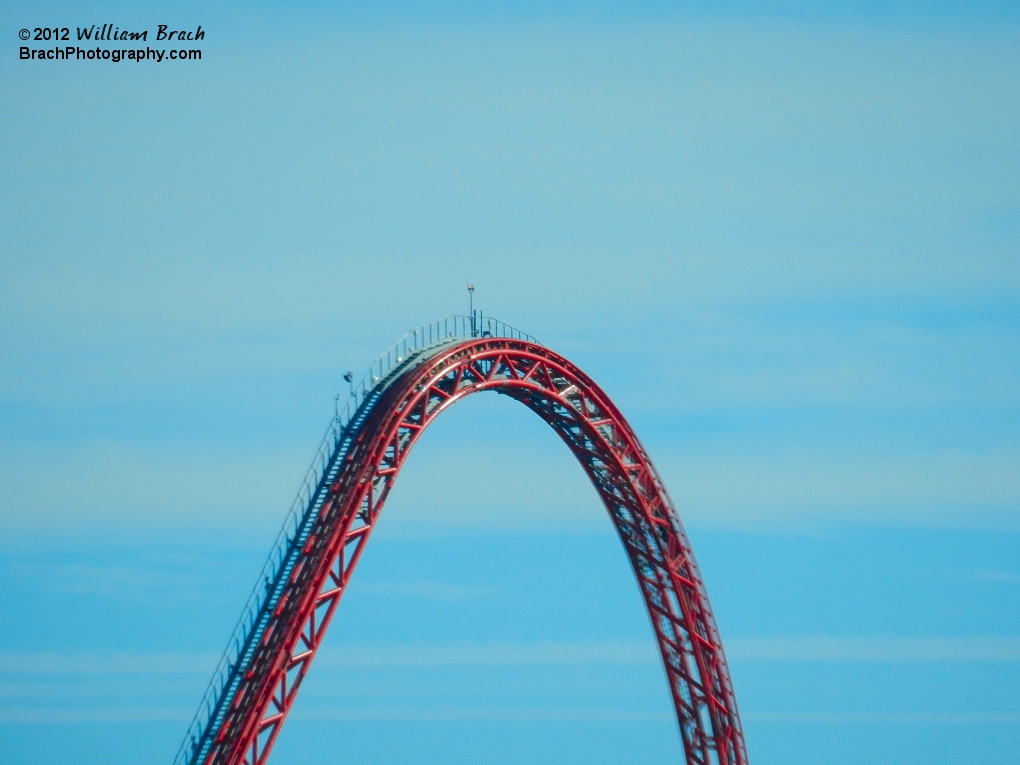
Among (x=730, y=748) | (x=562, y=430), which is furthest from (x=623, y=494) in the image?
(x=730, y=748)

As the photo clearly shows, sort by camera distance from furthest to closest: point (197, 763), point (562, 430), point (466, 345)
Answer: point (562, 430)
point (466, 345)
point (197, 763)

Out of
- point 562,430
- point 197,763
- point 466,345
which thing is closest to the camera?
point 197,763

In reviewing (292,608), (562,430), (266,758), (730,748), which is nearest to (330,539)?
(292,608)

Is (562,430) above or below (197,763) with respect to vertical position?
above

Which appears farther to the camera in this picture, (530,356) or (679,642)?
(679,642)

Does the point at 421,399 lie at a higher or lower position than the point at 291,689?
higher

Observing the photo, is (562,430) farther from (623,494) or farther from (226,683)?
(226,683)

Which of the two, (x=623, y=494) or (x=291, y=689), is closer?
(x=291, y=689)

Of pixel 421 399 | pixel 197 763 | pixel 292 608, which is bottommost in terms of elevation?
pixel 197 763

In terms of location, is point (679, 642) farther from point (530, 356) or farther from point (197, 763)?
point (197, 763)
